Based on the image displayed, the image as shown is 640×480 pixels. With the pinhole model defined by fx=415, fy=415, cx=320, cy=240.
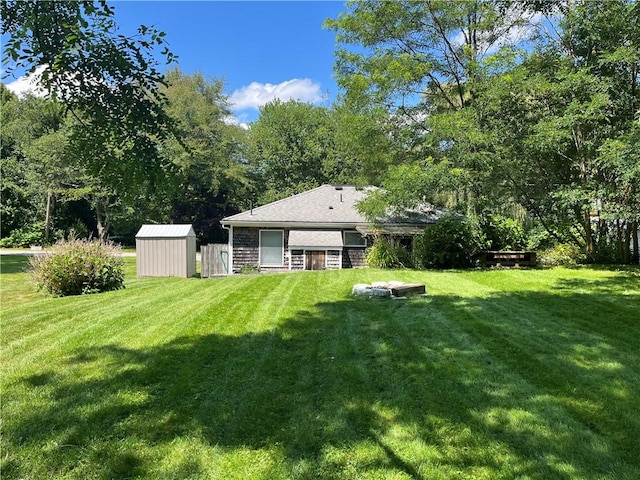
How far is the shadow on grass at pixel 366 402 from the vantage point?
8.30 feet

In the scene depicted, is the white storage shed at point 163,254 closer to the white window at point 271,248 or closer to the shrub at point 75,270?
the white window at point 271,248

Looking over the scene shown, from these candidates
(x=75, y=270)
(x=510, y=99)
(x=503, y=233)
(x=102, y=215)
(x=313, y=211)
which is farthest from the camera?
(x=102, y=215)

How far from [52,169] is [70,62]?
1228 inches

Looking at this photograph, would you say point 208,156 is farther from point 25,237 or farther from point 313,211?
point 313,211

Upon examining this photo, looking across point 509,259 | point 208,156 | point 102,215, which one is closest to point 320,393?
point 509,259

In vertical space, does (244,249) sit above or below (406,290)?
above

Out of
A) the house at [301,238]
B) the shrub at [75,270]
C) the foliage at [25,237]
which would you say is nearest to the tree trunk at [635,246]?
the house at [301,238]

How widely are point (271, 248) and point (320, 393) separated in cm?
1405

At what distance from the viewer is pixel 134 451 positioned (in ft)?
8.32

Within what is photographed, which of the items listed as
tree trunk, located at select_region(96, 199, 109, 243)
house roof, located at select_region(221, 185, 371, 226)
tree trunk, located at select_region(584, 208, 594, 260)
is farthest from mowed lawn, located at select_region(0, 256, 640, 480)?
tree trunk, located at select_region(96, 199, 109, 243)

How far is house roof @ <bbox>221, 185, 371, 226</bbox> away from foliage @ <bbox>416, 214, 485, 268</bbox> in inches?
144

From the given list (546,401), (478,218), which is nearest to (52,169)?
(478,218)

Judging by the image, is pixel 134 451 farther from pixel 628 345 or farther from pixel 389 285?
pixel 389 285

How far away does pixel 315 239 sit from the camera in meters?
16.9
